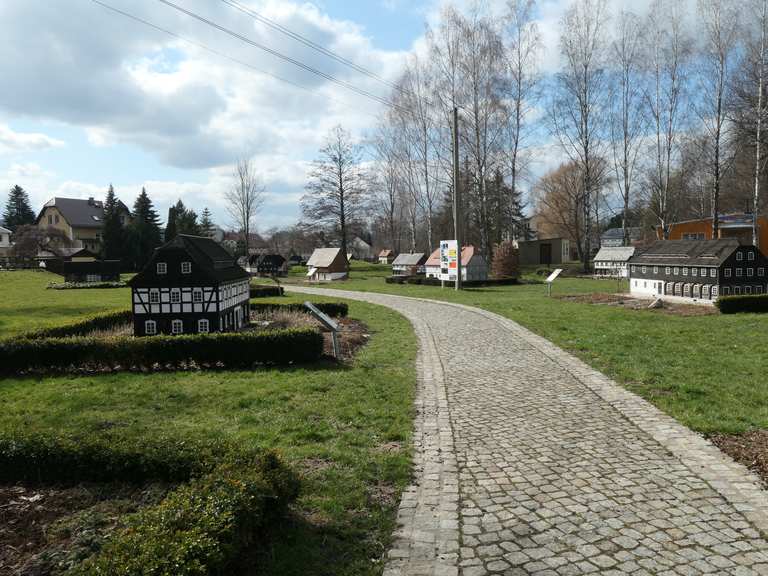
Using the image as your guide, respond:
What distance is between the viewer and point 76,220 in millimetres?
81188

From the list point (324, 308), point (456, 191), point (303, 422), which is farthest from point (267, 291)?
point (303, 422)

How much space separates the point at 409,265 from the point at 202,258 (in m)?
40.7

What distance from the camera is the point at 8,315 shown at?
23828 millimetres

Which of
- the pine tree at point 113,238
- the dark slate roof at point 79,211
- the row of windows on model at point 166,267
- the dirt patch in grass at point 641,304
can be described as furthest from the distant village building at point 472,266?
the dark slate roof at point 79,211

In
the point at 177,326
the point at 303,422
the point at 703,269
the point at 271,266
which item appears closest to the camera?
the point at 303,422

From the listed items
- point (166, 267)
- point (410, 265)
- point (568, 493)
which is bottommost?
point (568, 493)

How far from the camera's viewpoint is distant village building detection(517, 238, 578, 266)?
64312 millimetres

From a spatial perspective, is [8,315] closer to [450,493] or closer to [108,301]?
[108,301]

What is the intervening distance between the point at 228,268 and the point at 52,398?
27.9 ft

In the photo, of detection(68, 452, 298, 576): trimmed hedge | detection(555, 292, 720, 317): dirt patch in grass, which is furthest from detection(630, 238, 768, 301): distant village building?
detection(68, 452, 298, 576): trimmed hedge

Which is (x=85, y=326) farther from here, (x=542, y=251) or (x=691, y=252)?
(x=542, y=251)

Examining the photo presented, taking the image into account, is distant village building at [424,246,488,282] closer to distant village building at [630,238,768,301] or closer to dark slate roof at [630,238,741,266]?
dark slate roof at [630,238,741,266]

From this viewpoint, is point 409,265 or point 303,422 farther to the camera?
point 409,265

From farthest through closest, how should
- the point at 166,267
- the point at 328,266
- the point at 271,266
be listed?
the point at 271,266 < the point at 328,266 < the point at 166,267
